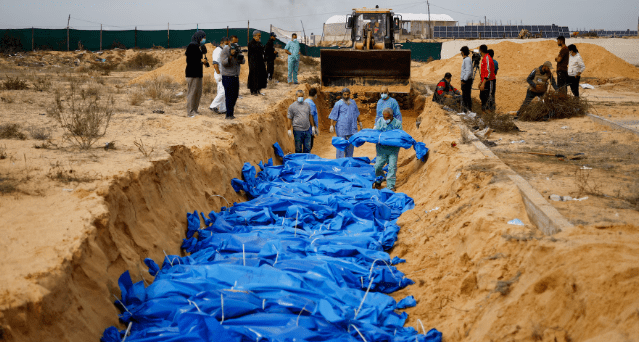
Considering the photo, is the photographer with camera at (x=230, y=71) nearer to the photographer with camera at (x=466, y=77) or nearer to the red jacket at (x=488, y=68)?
the photographer with camera at (x=466, y=77)

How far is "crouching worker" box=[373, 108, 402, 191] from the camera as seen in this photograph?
9164mm

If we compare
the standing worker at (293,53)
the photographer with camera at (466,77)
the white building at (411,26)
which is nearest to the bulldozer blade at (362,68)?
the standing worker at (293,53)

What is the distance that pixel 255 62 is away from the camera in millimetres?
15250

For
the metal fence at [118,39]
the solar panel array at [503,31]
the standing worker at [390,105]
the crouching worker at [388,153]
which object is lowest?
the crouching worker at [388,153]

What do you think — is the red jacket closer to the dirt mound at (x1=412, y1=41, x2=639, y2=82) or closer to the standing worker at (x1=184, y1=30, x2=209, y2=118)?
the standing worker at (x1=184, y1=30, x2=209, y2=118)

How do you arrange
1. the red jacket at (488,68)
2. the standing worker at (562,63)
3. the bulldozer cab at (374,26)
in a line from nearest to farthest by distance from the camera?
the standing worker at (562,63) → the red jacket at (488,68) → the bulldozer cab at (374,26)

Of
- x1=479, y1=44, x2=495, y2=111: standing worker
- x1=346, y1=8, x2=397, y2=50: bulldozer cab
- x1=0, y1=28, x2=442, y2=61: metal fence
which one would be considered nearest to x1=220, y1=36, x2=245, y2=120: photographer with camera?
x1=479, y1=44, x2=495, y2=111: standing worker

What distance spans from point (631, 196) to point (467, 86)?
764cm

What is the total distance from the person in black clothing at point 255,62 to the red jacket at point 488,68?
21.7ft

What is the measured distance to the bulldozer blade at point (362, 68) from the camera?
1717 cm

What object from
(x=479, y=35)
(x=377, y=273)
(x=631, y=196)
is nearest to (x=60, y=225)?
(x=377, y=273)

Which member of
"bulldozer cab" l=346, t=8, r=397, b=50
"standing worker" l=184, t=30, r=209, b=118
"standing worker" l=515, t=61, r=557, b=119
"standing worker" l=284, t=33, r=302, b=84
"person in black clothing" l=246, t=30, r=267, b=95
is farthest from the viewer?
"bulldozer cab" l=346, t=8, r=397, b=50

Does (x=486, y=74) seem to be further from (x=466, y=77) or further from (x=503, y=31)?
(x=503, y=31)

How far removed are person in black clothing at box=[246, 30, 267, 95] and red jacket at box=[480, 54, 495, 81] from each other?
6.62m
